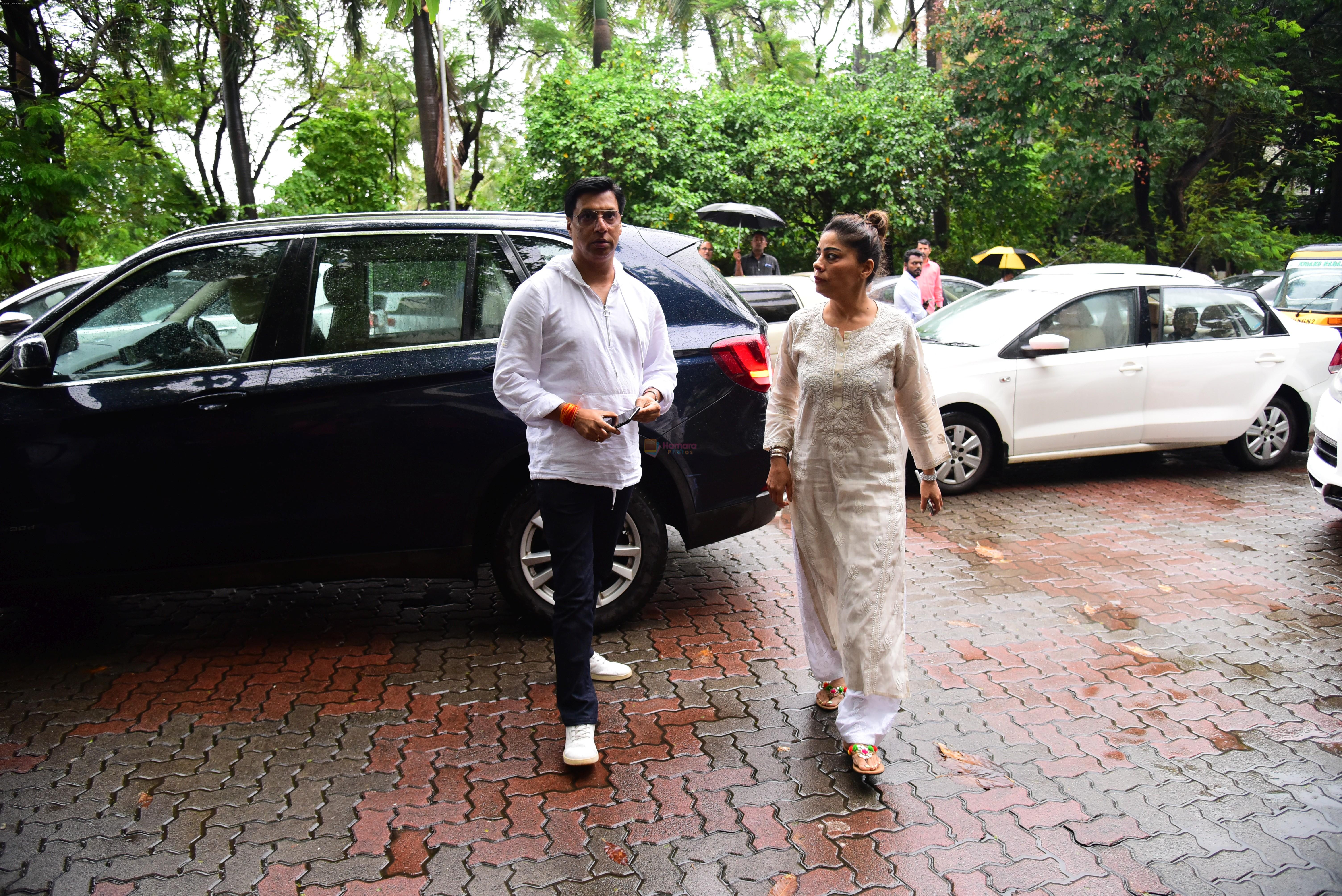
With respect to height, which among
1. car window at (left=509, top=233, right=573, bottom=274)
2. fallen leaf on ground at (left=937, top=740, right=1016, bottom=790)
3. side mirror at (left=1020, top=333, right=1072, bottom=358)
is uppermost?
car window at (left=509, top=233, right=573, bottom=274)

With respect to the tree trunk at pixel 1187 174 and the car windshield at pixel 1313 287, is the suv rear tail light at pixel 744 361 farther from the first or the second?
the tree trunk at pixel 1187 174

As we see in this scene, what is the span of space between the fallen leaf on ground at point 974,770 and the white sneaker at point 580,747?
125 cm

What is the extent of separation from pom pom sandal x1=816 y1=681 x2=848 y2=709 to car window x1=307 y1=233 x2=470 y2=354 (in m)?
2.18

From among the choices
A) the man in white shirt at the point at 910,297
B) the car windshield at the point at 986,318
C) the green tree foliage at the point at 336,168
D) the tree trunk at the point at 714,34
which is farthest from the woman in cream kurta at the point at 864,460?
the tree trunk at the point at 714,34

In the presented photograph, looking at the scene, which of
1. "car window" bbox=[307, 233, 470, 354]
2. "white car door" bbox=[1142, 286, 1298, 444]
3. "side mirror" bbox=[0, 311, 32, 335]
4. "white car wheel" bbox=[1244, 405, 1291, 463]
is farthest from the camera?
"white car wheel" bbox=[1244, 405, 1291, 463]

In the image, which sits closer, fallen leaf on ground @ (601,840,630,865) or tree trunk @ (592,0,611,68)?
fallen leaf on ground @ (601,840,630,865)

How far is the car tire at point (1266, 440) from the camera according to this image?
855 centimetres

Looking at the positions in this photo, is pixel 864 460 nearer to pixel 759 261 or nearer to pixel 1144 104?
pixel 759 261

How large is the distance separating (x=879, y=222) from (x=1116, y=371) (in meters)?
4.82

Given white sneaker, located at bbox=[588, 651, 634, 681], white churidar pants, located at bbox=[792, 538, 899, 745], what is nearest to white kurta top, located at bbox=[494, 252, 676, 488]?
white churidar pants, located at bbox=[792, 538, 899, 745]

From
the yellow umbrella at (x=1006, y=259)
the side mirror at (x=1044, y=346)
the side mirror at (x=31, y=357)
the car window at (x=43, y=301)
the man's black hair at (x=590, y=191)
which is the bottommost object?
the side mirror at (x=1044, y=346)

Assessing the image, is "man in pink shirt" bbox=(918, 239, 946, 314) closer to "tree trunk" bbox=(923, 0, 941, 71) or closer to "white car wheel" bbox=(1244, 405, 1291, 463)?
"white car wheel" bbox=(1244, 405, 1291, 463)

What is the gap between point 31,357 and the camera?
4098mm

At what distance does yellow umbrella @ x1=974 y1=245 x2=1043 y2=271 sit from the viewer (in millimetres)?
15102
